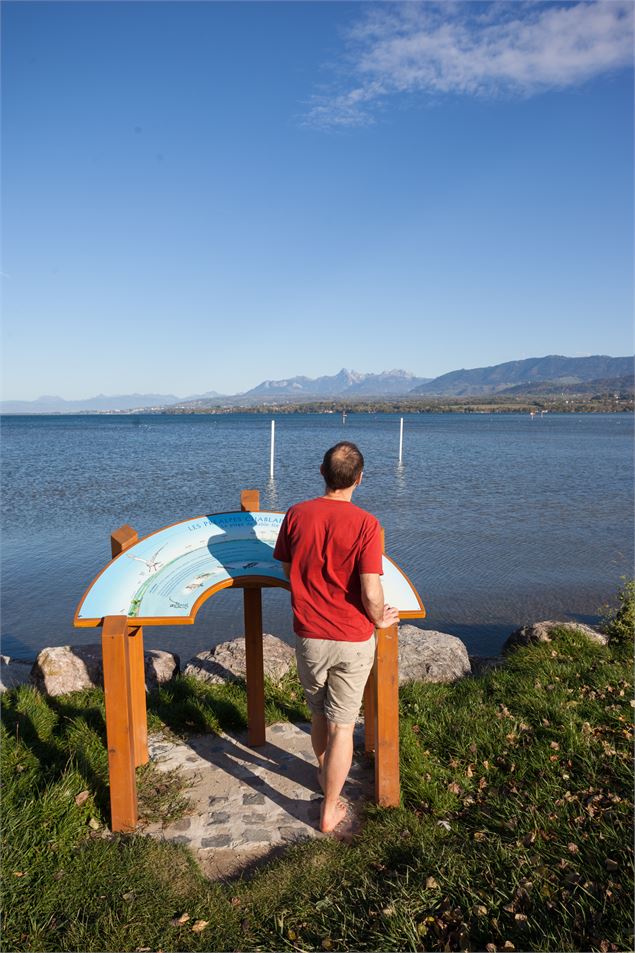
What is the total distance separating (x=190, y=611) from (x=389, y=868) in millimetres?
1836

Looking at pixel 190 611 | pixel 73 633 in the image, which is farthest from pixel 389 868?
pixel 73 633

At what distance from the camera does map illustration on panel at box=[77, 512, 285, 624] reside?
411 cm

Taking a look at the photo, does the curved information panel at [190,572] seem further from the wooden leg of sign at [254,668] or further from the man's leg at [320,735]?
the man's leg at [320,735]

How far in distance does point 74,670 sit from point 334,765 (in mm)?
3464

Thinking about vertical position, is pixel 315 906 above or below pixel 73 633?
above

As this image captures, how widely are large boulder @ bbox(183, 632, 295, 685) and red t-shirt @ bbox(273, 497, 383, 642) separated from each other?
104 inches

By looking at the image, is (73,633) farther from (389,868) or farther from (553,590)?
(553,590)

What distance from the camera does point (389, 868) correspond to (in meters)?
3.43

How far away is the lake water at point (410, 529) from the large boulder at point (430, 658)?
5.71ft

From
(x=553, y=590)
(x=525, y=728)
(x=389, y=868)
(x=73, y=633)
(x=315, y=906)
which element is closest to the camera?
(x=315, y=906)

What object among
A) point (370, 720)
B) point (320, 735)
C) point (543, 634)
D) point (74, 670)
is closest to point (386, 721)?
point (320, 735)

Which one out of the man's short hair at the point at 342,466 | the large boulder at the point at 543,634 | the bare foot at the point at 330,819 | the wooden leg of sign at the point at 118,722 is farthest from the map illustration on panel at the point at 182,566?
the large boulder at the point at 543,634

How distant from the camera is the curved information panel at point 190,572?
409cm

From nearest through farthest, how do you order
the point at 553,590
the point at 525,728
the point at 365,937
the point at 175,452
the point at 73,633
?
1. the point at 365,937
2. the point at 525,728
3. the point at 73,633
4. the point at 553,590
5. the point at 175,452
